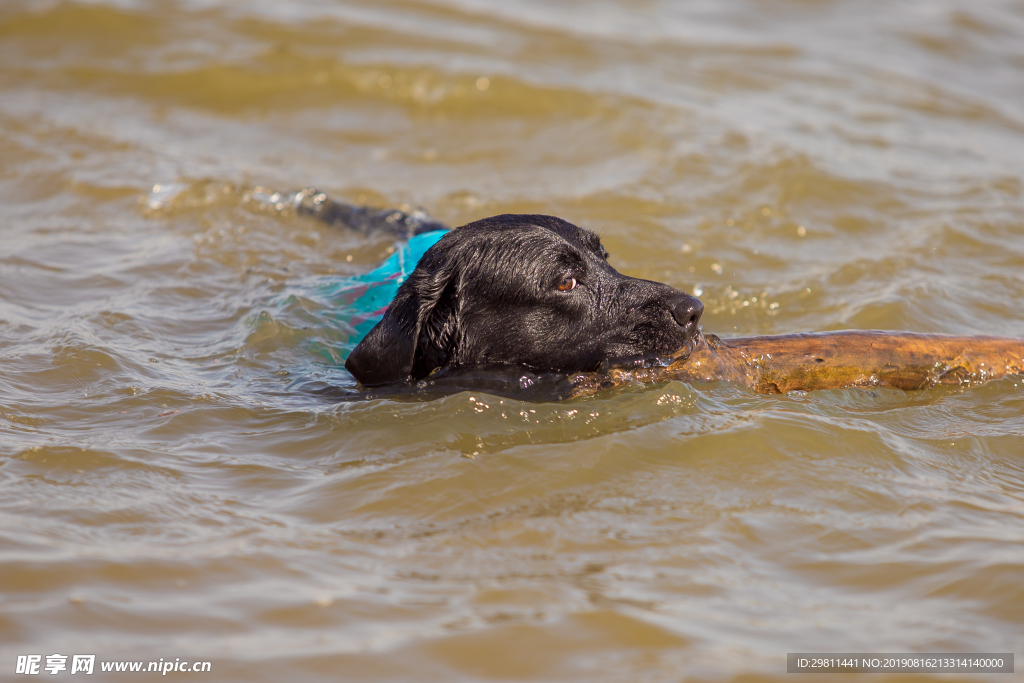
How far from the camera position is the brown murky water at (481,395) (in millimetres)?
3027

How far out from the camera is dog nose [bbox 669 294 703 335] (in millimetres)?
4418

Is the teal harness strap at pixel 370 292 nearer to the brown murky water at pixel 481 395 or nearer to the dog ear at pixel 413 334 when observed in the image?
the brown murky water at pixel 481 395

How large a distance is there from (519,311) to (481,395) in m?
0.47

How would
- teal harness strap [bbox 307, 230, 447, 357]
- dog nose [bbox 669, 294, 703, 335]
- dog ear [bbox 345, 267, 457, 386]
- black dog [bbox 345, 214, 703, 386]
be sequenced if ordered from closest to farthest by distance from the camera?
dog nose [bbox 669, 294, 703, 335]
black dog [bbox 345, 214, 703, 386]
dog ear [bbox 345, 267, 457, 386]
teal harness strap [bbox 307, 230, 447, 357]

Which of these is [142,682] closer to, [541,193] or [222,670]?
[222,670]

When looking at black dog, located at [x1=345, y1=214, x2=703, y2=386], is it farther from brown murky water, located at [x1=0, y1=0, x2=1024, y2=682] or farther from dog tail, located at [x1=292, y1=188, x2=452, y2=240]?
dog tail, located at [x1=292, y1=188, x2=452, y2=240]

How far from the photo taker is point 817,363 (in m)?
4.50

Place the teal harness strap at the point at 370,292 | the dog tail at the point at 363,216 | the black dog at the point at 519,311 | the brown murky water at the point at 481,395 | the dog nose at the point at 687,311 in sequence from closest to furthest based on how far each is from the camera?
1. the brown murky water at the point at 481,395
2. the dog nose at the point at 687,311
3. the black dog at the point at 519,311
4. the teal harness strap at the point at 370,292
5. the dog tail at the point at 363,216

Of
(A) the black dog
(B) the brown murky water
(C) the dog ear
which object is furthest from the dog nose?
(C) the dog ear

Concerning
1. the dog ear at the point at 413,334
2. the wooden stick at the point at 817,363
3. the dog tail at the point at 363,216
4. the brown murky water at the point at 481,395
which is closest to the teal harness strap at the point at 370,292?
the brown murky water at the point at 481,395

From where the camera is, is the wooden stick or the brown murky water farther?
the wooden stick

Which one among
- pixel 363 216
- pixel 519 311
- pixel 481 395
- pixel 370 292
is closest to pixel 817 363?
pixel 519 311

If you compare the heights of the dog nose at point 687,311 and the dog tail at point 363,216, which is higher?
the dog nose at point 687,311

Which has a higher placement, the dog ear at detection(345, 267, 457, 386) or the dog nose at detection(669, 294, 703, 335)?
the dog nose at detection(669, 294, 703, 335)
